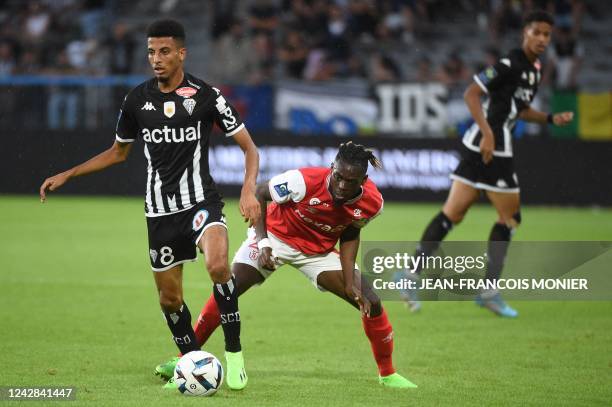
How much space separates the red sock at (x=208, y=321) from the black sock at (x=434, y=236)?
10.8 feet

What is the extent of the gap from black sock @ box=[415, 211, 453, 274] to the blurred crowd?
10.4 meters

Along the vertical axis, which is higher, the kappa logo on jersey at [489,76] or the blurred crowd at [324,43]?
the kappa logo on jersey at [489,76]

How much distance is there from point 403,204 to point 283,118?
298cm

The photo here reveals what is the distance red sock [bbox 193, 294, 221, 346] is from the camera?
7.01 metres

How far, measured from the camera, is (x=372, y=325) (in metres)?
6.59

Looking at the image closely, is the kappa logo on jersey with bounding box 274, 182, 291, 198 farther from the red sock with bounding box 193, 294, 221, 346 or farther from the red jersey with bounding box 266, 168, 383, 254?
the red sock with bounding box 193, 294, 221, 346

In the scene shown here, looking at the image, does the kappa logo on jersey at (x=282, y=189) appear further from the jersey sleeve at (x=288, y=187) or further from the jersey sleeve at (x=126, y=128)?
the jersey sleeve at (x=126, y=128)

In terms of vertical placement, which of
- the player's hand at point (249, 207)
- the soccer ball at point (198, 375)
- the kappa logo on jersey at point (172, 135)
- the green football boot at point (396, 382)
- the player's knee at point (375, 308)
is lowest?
the green football boot at point (396, 382)

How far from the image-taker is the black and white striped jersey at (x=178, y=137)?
647cm

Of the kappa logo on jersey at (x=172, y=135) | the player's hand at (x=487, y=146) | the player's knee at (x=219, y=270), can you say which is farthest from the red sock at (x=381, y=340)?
the player's hand at (x=487, y=146)

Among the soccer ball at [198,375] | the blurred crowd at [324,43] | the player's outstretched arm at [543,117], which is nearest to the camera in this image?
the soccer ball at [198,375]

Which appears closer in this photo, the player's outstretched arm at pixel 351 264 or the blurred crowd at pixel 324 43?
the player's outstretched arm at pixel 351 264

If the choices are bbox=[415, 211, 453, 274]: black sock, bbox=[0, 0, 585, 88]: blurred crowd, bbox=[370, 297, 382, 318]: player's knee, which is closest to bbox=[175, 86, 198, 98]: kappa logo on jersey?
bbox=[370, 297, 382, 318]: player's knee

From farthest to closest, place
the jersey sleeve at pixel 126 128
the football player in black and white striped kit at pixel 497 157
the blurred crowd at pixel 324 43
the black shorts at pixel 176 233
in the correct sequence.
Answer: the blurred crowd at pixel 324 43, the football player in black and white striped kit at pixel 497 157, the jersey sleeve at pixel 126 128, the black shorts at pixel 176 233
